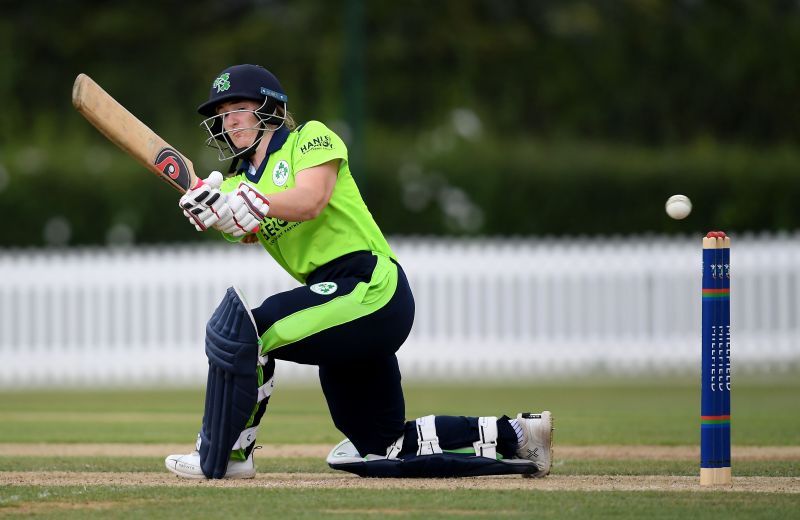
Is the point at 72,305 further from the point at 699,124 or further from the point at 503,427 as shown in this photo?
the point at 699,124

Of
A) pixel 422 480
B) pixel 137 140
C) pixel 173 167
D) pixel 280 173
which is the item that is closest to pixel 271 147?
pixel 280 173

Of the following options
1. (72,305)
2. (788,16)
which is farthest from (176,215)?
(788,16)

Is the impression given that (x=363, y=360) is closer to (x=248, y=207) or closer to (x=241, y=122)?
(x=248, y=207)

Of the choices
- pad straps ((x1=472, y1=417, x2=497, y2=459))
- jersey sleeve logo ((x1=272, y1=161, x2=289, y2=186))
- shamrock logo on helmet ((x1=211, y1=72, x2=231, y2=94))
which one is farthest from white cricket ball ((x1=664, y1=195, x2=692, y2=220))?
shamrock logo on helmet ((x1=211, y1=72, x2=231, y2=94))

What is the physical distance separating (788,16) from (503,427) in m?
20.4

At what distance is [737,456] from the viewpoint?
761 centimetres

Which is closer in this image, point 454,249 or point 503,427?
point 503,427

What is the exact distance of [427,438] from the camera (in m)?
6.43

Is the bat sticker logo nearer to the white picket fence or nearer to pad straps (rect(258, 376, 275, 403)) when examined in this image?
pad straps (rect(258, 376, 275, 403))

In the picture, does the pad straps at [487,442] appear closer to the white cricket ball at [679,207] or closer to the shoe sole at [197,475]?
the shoe sole at [197,475]

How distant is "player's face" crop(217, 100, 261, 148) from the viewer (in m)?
6.23

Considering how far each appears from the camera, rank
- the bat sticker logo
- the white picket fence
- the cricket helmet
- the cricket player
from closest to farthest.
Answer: the cricket player → the cricket helmet → the bat sticker logo → the white picket fence

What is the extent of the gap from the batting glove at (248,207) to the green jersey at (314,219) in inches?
10.5

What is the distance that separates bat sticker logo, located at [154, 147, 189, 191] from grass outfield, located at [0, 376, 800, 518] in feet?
4.28
